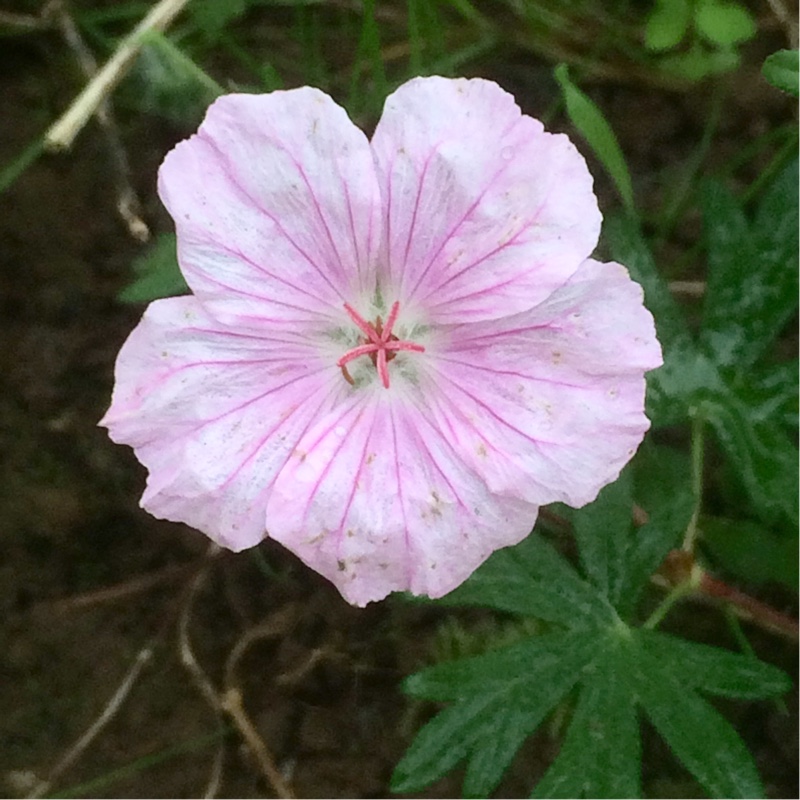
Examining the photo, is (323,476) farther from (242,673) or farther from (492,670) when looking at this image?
(242,673)

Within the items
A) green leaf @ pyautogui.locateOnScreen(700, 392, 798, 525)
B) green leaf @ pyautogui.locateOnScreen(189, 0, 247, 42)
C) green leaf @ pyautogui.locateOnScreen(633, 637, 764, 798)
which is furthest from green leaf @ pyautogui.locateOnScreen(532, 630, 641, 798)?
green leaf @ pyautogui.locateOnScreen(189, 0, 247, 42)

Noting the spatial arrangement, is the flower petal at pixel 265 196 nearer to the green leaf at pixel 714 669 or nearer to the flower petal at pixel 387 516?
the flower petal at pixel 387 516

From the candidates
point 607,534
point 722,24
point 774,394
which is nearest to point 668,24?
point 722,24

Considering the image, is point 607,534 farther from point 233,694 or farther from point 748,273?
point 233,694

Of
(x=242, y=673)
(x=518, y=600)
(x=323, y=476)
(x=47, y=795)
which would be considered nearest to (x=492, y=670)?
(x=518, y=600)

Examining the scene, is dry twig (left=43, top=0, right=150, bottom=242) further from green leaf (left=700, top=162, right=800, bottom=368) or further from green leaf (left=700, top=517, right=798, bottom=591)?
green leaf (left=700, top=517, right=798, bottom=591)

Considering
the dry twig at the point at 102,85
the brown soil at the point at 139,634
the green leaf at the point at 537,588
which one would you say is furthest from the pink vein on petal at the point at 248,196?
the brown soil at the point at 139,634
